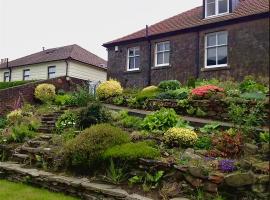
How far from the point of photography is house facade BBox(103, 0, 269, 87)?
1870 cm

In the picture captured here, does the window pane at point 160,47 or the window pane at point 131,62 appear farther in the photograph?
the window pane at point 131,62

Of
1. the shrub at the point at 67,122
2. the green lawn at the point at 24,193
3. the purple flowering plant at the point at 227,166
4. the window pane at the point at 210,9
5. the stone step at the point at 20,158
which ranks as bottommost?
the green lawn at the point at 24,193

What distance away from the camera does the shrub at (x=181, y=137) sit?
8719 mm

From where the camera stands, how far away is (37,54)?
35531 millimetres

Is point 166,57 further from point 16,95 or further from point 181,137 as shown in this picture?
point 181,137

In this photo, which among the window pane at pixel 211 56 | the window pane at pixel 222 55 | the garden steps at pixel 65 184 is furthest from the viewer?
the window pane at pixel 211 56

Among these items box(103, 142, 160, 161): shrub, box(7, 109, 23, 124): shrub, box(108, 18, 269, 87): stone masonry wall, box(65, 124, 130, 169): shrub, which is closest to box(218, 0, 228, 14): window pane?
box(108, 18, 269, 87): stone masonry wall

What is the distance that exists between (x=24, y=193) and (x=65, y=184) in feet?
3.01

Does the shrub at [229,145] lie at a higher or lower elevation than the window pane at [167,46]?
lower

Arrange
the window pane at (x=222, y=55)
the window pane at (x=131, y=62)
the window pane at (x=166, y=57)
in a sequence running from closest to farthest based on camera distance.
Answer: the window pane at (x=222, y=55), the window pane at (x=166, y=57), the window pane at (x=131, y=62)

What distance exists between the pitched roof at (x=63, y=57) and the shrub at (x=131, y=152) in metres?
22.3

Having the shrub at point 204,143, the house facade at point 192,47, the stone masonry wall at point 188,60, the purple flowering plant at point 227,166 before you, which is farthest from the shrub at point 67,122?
the house facade at point 192,47

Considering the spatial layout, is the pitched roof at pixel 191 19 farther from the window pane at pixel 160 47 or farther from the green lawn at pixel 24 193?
the green lawn at pixel 24 193

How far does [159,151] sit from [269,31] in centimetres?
540
